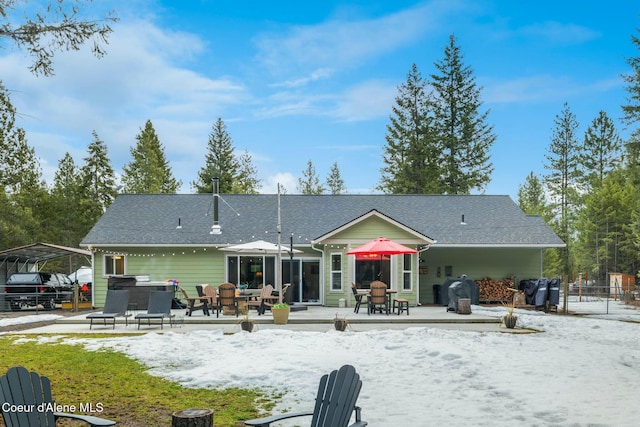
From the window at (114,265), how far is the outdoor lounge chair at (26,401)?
1877 centimetres

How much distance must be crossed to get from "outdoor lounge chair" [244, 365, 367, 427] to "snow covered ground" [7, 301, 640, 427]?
1721mm

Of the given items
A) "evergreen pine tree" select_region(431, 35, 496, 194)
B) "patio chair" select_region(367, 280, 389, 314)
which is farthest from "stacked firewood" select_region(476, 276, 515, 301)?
"evergreen pine tree" select_region(431, 35, 496, 194)

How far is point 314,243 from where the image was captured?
817 inches

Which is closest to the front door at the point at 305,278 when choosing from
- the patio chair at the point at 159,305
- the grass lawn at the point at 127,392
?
the patio chair at the point at 159,305

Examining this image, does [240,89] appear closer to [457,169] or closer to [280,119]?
[280,119]

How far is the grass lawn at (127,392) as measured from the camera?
18.7ft

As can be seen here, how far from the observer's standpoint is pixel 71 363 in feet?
28.2

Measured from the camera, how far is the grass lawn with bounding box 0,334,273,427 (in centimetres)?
571

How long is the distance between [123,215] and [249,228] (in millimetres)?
5542

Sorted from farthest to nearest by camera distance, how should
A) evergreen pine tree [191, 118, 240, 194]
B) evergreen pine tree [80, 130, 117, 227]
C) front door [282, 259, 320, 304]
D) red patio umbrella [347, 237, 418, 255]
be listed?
evergreen pine tree [191, 118, 240, 194] < evergreen pine tree [80, 130, 117, 227] < front door [282, 259, 320, 304] < red patio umbrella [347, 237, 418, 255]

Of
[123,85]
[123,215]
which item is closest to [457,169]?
[123,215]

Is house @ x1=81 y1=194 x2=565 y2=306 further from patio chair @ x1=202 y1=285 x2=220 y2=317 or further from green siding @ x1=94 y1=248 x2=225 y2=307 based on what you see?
patio chair @ x1=202 y1=285 x2=220 y2=317

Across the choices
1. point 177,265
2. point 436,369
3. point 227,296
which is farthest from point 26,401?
point 177,265

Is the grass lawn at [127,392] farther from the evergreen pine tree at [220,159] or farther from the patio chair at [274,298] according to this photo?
the evergreen pine tree at [220,159]
